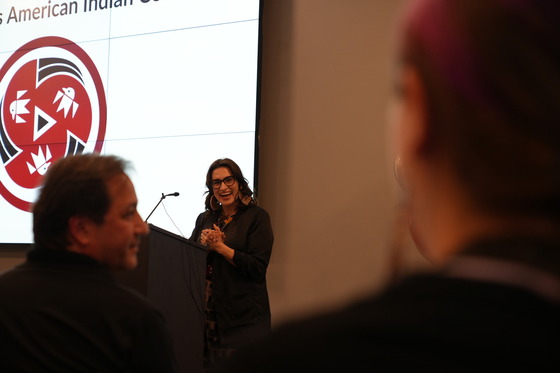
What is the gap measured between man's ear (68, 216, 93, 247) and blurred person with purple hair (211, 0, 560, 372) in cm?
119

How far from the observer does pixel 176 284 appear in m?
3.03

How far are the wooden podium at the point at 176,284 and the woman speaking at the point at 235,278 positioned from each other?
407 millimetres

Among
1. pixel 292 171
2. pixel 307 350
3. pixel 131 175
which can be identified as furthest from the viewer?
pixel 292 171

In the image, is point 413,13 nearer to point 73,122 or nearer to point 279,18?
point 279,18

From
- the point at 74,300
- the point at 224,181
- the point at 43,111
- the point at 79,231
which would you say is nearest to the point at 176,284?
the point at 224,181

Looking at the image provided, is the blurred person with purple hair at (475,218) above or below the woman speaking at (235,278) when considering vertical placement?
above

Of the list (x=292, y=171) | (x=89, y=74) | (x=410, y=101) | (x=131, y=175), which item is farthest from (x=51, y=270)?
(x=89, y=74)

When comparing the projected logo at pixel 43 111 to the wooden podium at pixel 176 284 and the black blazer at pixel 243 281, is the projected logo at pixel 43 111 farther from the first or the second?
the wooden podium at pixel 176 284

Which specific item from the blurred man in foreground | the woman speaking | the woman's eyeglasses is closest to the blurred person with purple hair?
the blurred man in foreground

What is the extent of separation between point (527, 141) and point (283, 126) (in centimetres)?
437

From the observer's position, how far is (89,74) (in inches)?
208

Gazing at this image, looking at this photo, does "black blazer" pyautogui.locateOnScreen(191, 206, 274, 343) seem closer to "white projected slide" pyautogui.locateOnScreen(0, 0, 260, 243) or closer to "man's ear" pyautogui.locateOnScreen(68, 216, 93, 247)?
"white projected slide" pyautogui.locateOnScreen(0, 0, 260, 243)

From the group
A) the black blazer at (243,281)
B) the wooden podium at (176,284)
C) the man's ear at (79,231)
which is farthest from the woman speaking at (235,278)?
the man's ear at (79,231)

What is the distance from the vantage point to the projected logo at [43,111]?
5281 millimetres
